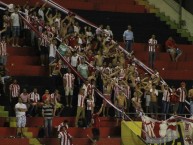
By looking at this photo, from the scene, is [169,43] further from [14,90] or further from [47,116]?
[47,116]

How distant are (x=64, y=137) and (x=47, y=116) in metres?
1.43

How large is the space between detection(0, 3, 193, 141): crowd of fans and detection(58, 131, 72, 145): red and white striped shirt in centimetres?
132

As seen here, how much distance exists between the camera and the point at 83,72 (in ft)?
101

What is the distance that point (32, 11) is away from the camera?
34906 mm

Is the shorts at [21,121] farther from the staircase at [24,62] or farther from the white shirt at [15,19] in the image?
the white shirt at [15,19]

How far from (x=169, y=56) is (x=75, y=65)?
7.27 metres

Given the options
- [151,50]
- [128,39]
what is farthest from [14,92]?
[151,50]

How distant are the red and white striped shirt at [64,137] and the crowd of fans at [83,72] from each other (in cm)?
132

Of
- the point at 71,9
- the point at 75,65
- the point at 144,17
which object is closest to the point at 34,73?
the point at 75,65

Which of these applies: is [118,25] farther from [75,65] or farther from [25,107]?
[25,107]

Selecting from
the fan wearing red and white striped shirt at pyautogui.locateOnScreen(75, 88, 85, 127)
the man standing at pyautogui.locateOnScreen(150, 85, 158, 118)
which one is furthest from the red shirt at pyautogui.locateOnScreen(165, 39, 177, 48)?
the fan wearing red and white striped shirt at pyautogui.locateOnScreen(75, 88, 85, 127)

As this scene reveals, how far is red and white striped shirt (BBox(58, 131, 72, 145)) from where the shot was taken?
26.5 meters

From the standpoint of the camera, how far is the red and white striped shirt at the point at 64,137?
86.8 ft

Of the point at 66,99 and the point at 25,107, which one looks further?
the point at 66,99
